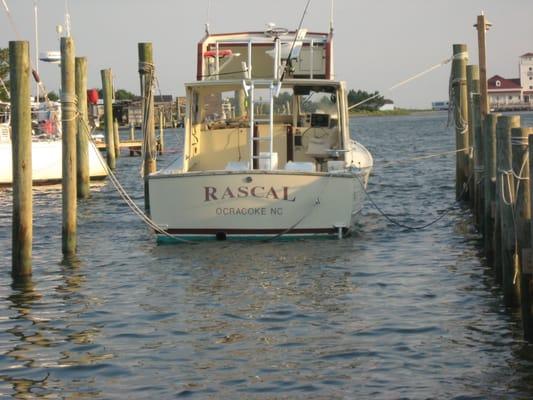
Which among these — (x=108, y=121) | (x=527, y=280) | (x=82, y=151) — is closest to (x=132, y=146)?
(x=108, y=121)

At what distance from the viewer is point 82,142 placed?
90.0 feet

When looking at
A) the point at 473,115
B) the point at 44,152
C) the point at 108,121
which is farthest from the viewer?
the point at 108,121

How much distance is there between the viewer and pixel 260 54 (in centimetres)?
2009

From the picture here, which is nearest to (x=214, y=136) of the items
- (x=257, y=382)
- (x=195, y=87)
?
(x=195, y=87)

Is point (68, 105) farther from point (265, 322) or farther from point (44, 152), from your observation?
point (44, 152)

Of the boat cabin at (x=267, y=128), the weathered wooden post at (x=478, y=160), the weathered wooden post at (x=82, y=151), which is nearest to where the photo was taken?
the weathered wooden post at (x=478, y=160)

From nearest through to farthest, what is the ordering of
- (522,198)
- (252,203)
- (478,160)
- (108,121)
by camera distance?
(522,198)
(252,203)
(478,160)
(108,121)

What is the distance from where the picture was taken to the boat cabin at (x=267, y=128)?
757 inches

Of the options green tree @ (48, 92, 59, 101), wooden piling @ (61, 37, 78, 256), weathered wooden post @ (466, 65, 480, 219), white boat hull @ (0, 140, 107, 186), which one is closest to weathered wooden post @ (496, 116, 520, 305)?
weathered wooden post @ (466, 65, 480, 219)

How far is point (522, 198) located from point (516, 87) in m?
179

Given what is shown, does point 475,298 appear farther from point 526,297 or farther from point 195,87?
point 195,87

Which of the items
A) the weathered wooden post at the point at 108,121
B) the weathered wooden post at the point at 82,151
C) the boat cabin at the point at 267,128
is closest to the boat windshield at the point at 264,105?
the boat cabin at the point at 267,128

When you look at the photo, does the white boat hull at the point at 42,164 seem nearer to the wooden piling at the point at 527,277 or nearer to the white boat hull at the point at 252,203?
the white boat hull at the point at 252,203

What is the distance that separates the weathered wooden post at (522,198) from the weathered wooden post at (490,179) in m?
3.14
